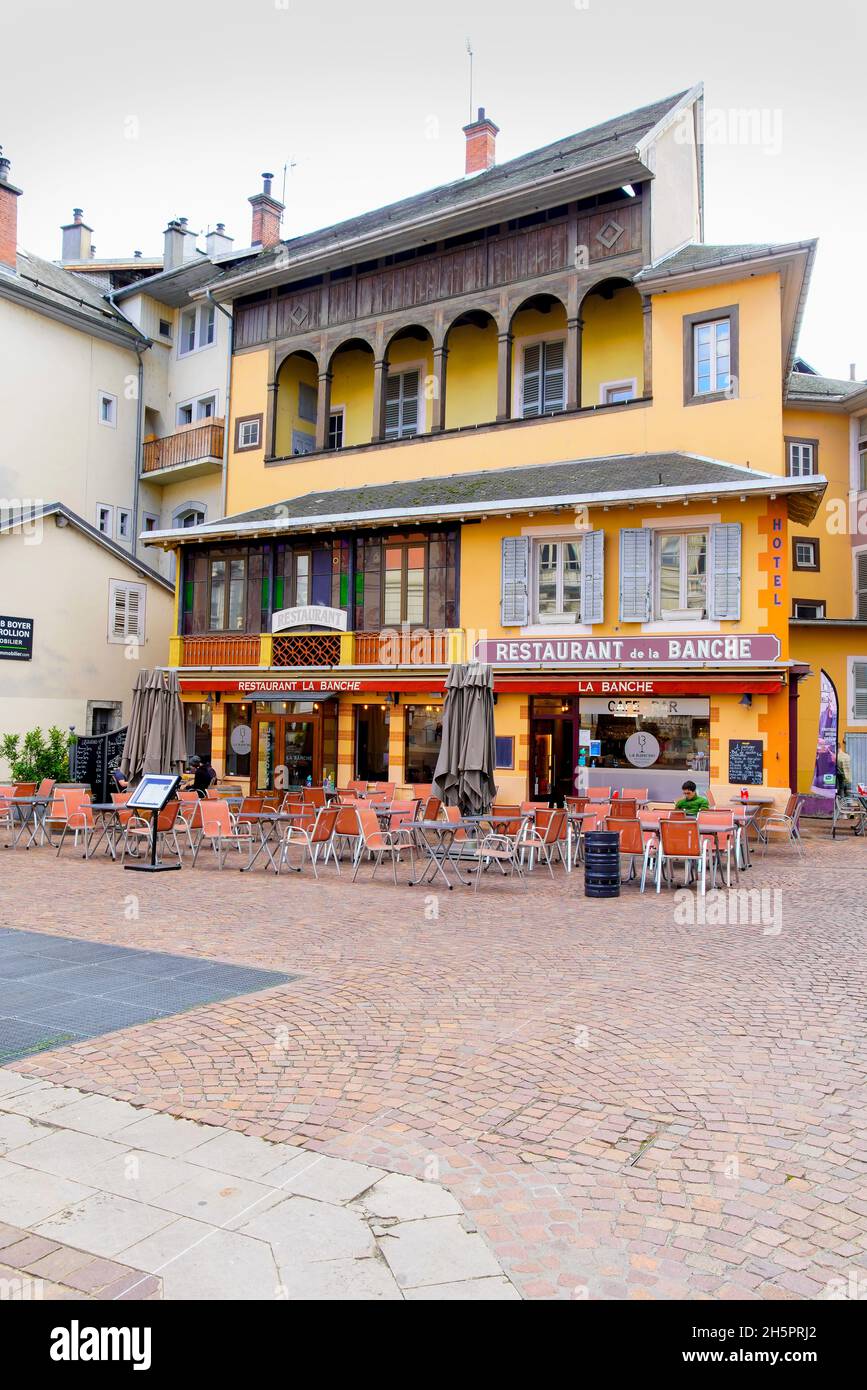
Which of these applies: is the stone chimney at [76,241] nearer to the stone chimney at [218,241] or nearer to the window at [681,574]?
the stone chimney at [218,241]

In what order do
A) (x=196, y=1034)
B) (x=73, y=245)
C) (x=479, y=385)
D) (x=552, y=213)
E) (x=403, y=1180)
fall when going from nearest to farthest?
(x=403, y=1180) < (x=196, y=1034) < (x=552, y=213) < (x=479, y=385) < (x=73, y=245)

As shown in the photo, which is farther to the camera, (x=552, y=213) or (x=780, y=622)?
(x=552, y=213)

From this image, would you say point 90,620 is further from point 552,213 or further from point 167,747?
point 552,213

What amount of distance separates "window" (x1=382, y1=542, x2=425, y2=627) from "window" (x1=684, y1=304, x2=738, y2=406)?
649 centimetres

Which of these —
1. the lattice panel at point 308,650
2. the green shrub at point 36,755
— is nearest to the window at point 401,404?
the lattice panel at point 308,650

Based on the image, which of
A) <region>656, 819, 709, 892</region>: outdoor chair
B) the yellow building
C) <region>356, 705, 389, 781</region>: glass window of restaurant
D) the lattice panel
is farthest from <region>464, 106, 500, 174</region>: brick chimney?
<region>656, 819, 709, 892</region>: outdoor chair

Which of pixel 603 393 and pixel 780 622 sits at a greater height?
pixel 603 393

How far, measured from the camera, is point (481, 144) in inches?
1073

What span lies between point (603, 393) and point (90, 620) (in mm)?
13490

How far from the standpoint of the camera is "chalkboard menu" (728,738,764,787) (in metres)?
17.9

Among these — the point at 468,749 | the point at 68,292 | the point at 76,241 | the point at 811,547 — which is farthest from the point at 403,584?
the point at 76,241

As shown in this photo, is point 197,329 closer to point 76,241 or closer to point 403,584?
point 76,241

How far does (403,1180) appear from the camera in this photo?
403cm
